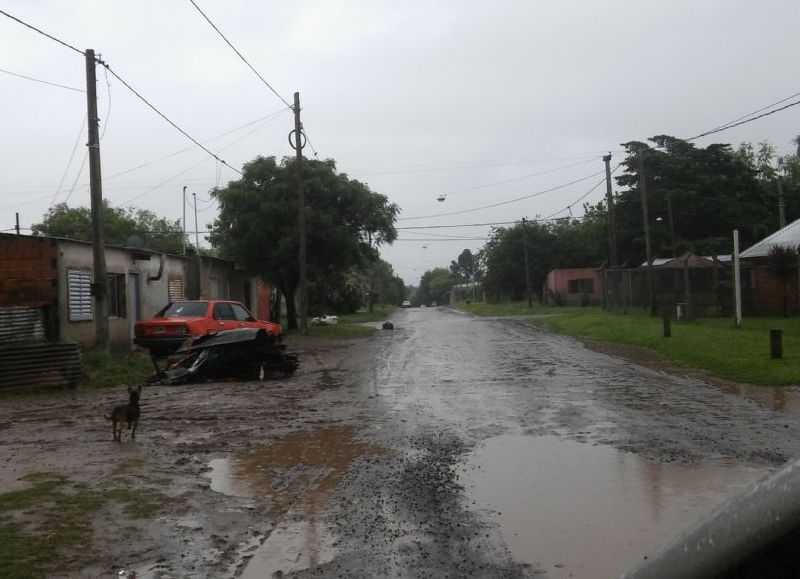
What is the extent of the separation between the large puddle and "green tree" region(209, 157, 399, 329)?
25586 millimetres

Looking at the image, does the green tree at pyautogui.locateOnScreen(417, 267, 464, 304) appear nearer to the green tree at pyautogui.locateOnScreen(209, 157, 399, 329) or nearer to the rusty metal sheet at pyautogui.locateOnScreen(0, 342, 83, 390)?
the green tree at pyautogui.locateOnScreen(209, 157, 399, 329)

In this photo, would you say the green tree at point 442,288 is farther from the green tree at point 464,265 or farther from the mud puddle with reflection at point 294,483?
the mud puddle with reflection at point 294,483

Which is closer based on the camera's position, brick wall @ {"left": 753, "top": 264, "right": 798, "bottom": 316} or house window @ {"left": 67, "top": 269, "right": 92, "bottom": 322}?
house window @ {"left": 67, "top": 269, "right": 92, "bottom": 322}

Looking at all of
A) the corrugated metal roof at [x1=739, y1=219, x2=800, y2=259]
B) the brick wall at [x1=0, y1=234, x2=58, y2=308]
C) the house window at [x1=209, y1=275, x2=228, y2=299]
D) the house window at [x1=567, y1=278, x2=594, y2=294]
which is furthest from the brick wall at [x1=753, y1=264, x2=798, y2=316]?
the house window at [x1=567, y1=278, x2=594, y2=294]

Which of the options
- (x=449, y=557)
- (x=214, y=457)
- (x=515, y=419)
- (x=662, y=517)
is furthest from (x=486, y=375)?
(x=449, y=557)

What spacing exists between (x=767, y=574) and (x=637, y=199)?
51.4 m

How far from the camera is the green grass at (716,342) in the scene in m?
14.3

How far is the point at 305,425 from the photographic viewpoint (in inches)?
409

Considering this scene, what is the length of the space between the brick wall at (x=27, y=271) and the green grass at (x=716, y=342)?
566 inches

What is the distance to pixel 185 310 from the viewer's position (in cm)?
1875

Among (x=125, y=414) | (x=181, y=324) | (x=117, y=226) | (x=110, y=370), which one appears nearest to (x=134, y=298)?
(x=181, y=324)

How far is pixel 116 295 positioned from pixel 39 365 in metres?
8.33

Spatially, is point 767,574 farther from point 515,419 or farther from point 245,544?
point 515,419

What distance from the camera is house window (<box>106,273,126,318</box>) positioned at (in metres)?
22.5
